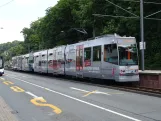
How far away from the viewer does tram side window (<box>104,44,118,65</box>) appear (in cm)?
2222

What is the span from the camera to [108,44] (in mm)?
22969

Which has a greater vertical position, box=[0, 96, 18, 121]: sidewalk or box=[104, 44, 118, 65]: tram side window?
box=[104, 44, 118, 65]: tram side window

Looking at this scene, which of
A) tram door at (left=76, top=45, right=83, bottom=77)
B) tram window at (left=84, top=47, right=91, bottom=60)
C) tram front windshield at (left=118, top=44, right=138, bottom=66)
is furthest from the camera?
tram door at (left=76, top=45, right=83, bottom=77)

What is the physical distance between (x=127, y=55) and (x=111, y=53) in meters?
1.08

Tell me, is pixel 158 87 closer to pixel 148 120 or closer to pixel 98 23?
pixel 148 120

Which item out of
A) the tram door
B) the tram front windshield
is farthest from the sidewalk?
the tram door

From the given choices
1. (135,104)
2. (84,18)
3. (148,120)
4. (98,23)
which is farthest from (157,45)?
(148,120)

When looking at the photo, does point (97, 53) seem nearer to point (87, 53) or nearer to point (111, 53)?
point (111, 53)

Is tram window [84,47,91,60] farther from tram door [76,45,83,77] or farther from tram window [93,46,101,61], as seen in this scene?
tram window [93,46,101,61]

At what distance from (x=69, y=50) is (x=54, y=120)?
21905 mm

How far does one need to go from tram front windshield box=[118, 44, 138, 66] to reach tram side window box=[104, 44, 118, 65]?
0.34m

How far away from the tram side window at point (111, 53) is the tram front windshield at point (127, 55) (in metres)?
0.34

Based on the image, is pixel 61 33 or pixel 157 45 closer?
pixel 157 45

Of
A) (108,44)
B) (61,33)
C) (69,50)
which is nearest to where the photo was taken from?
(108,44)
